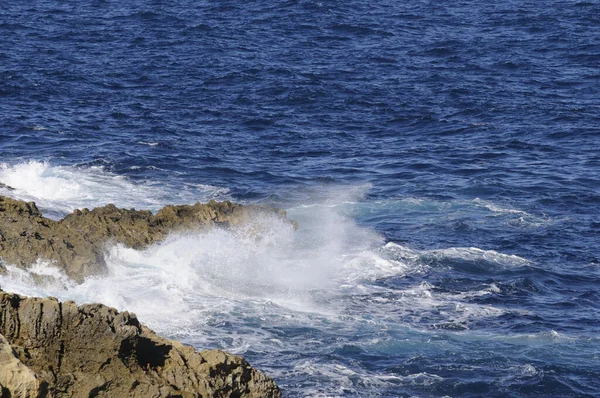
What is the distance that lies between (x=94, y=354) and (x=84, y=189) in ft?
88.7

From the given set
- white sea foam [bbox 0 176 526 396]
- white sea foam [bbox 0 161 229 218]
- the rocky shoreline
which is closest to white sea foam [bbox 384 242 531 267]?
white sea foam [bbox 0 176 526 396]

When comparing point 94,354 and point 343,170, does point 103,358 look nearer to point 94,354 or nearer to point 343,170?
point 94,354

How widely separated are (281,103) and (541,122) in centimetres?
1688

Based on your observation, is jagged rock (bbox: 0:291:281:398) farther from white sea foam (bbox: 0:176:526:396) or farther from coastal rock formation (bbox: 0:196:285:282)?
coastal rock formation (bbox: 0:196:285:282)

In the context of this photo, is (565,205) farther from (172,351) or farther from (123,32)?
(123,32)

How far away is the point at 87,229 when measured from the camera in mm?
40312

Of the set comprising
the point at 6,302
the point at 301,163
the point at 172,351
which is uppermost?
the point at 6,302

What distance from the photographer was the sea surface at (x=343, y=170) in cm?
3525

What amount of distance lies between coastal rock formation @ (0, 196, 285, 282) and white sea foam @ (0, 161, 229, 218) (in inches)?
223

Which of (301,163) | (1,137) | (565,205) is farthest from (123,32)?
(565,205)

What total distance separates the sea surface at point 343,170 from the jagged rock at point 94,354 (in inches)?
221

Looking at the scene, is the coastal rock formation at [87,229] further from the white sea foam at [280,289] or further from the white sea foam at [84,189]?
the white sea foam at [84,189]

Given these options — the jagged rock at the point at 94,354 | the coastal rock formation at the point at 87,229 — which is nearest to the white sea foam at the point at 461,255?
the coastal rock formation at the point at 87,229

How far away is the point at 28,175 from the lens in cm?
5216
